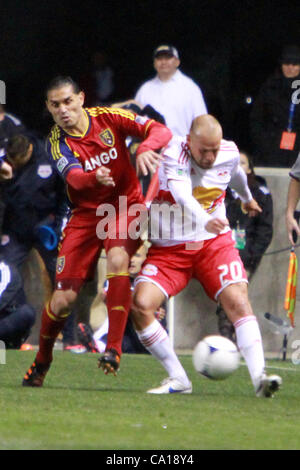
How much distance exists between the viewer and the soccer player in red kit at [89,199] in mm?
7973

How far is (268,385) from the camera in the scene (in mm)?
7531

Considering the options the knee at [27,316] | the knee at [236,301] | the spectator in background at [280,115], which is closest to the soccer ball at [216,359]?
the knee at [236,301]

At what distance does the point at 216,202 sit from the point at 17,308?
3796 millimetres

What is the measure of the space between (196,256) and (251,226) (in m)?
4.05

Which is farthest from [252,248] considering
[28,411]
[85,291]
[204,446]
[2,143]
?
[204,446]

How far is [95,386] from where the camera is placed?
8562 millimetres

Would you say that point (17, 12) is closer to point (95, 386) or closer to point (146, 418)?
point (95, 386)

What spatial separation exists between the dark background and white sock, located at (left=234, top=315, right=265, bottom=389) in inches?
250

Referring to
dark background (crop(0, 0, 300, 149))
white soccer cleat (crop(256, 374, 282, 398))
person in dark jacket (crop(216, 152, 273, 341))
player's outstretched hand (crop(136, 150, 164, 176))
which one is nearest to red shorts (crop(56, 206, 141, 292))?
player's outstretched hand (crop(136, 150, 164, 176))

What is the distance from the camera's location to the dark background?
14.1 m

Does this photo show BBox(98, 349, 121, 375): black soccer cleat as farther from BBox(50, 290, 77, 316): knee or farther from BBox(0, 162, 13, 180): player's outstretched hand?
BBox(0, 162, 13, 180): player's outstretched hand

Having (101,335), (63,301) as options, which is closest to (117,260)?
(63,301)

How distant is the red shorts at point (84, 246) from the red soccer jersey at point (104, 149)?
15 cm

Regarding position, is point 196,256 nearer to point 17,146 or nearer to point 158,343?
point 158,343
